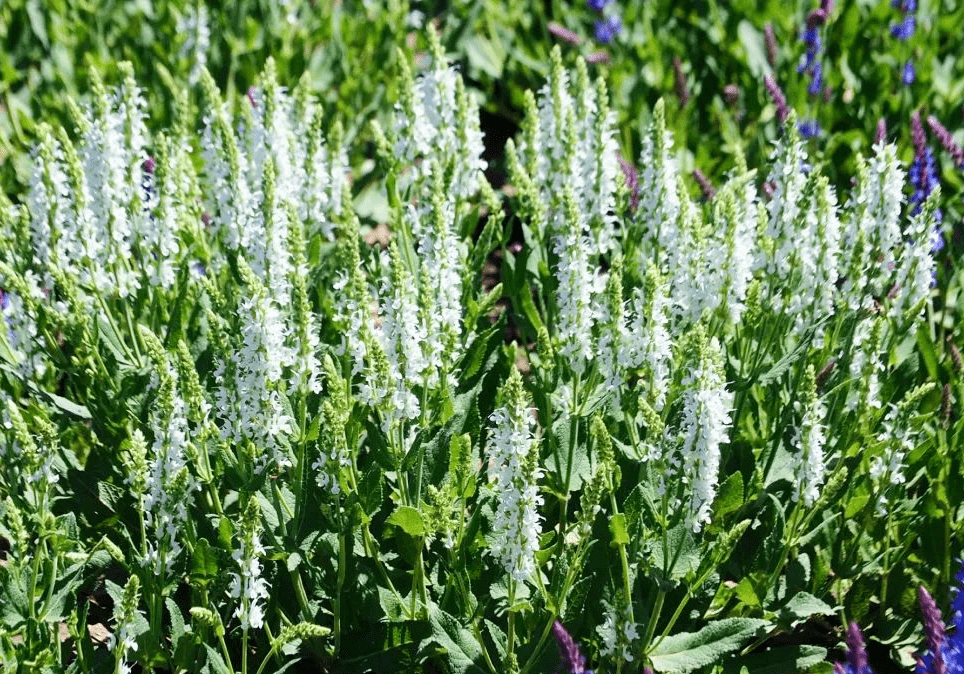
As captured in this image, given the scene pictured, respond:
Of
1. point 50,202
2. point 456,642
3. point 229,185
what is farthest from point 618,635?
point 50,202

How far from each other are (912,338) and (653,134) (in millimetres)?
1214

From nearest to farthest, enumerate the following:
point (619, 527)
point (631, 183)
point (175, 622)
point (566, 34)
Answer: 1. point (619, 527)
2. point (175, 622)
3. point (631, 183)
4. point (566, 34)

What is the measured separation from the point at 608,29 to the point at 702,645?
14.3ft

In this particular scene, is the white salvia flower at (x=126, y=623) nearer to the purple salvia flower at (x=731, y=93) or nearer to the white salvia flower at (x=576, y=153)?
the white salvia flower at (x=576, y=153)

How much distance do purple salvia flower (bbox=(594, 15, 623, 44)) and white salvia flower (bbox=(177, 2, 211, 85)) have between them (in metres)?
2.21

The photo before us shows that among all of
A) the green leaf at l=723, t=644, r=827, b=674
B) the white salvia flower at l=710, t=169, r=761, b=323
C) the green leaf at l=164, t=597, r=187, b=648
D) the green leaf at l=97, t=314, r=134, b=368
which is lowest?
the green leaf at l=723, t=644, r=827, b=674

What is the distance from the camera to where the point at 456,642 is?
9.83ft

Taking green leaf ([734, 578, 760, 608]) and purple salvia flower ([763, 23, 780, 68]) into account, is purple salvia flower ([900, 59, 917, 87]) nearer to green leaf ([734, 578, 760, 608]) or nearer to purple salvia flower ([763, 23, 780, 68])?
purple salvia flower ([763, 23, 780, 68])

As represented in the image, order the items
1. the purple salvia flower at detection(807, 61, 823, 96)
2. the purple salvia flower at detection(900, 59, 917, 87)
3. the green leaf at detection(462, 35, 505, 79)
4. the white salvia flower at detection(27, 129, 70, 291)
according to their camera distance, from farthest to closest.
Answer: the green leaf at detection(462, 35, 505, 79)
the purple salvia flower at detection(807, 61, 823, 96)
the purple salvia flower at detection(900, 59, 917, 87)
the white salvia flower at detection(27, 129, 70, 291)

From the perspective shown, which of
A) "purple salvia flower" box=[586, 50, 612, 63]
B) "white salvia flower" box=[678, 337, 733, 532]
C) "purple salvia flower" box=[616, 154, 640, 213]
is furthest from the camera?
"purple salvia flower" box=[586, 50, 612, 63]

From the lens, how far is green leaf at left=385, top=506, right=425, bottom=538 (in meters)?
2.95

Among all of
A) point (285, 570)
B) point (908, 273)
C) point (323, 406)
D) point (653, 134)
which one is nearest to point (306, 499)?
point (285, 570)

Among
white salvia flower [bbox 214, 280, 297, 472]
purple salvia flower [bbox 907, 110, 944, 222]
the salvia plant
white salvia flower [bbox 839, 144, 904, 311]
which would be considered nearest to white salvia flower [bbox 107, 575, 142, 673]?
the salvia plant

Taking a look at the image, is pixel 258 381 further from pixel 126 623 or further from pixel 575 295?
pixel 575 295
